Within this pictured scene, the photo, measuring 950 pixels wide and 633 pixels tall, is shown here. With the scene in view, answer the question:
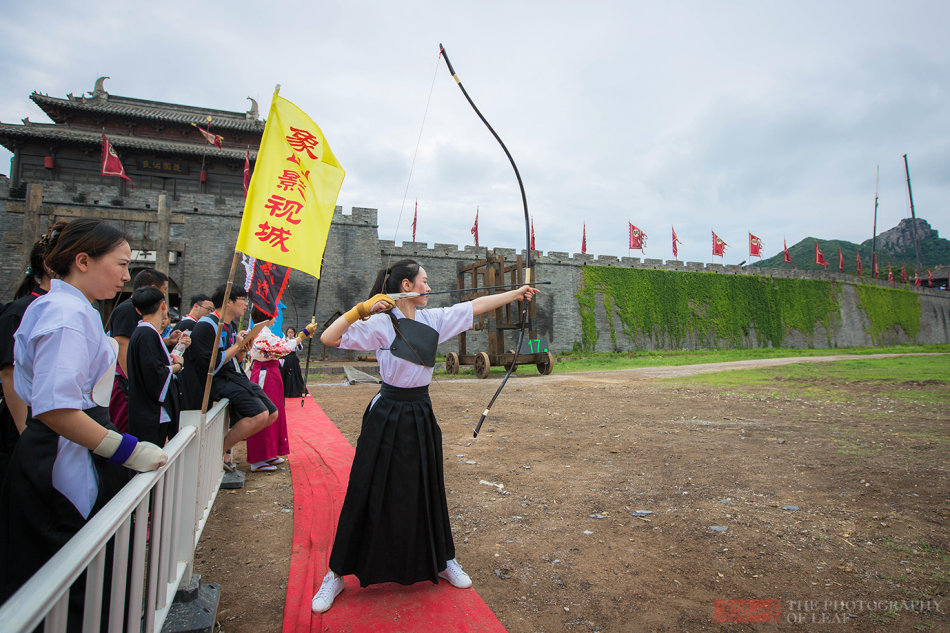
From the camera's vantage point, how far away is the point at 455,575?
2080 millimetres

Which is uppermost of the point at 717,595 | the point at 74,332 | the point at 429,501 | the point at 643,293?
the point at 643,293

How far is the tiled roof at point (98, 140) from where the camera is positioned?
15.5 m

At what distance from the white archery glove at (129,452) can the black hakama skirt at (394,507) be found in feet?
2.48

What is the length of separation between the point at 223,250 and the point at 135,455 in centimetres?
1773

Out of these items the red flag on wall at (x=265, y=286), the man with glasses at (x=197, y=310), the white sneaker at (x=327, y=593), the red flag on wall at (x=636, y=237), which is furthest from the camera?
the red flag on wall at (x=636, y=237)

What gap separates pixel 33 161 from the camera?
16.3 metres

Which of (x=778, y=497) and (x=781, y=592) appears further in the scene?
(x=778, y=497)

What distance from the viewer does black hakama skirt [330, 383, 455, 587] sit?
2004 millimetres

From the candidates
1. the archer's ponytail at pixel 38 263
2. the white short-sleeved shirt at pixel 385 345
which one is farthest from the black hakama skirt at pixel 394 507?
the archer's ponytail at pixel 38 263

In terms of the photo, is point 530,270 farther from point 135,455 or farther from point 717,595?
point 135,455

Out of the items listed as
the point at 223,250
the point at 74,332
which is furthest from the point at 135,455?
the point at 223,250

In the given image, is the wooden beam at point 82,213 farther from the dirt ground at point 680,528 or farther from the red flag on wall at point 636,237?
the red flag on wall at point 636,237

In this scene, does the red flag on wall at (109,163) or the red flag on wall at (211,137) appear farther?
the red flag on wall at (211,137)

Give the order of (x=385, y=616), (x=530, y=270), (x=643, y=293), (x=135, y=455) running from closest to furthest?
(x=135, y=455) < (x=385, y=616) < (x=530, y=270) < (x=643, y=293)
